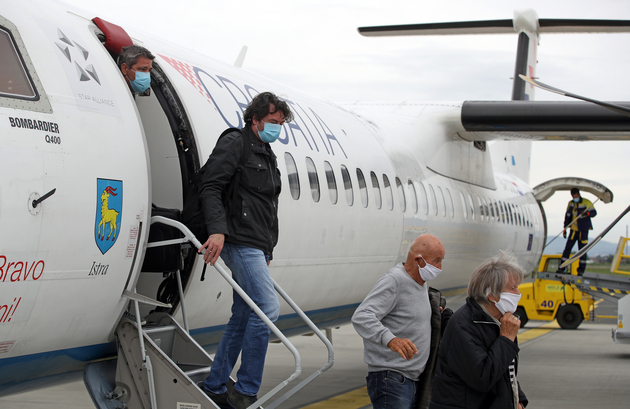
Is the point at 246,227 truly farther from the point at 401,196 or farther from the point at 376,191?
the point at 401,196

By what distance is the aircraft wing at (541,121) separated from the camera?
1096 cm

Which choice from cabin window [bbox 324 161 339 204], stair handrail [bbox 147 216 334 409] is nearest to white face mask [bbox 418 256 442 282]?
stair handrail [bbox 147 216 334 409]

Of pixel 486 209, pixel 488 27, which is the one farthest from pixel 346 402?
pixel 488 27

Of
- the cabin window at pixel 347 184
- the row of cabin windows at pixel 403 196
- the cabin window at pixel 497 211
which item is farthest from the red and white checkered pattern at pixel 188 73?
the cabin window at pixel 497 211

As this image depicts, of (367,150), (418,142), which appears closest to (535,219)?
(418,142)

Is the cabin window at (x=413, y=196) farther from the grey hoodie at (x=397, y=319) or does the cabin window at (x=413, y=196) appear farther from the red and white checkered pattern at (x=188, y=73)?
the grey hoodie at (x=397, y=319)

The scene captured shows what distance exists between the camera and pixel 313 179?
22.0ft

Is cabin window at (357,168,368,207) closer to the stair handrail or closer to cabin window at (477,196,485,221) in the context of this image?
the stair handrail

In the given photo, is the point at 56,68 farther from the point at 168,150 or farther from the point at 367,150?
the point at 367,150

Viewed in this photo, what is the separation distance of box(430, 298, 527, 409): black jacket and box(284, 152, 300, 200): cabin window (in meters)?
2.89

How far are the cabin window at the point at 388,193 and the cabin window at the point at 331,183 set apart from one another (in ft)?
5.12

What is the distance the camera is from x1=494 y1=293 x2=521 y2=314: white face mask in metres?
3.54

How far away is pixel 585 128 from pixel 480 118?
1.76 metres

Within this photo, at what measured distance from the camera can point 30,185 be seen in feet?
11.4
